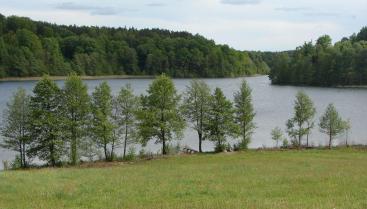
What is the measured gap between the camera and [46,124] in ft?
185

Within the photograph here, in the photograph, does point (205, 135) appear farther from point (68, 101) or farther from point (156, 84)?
point (68, 101)

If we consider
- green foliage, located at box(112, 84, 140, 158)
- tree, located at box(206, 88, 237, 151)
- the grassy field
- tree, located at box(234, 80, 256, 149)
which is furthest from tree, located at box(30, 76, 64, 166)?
tree, located at box(234, 80, 256, 149)

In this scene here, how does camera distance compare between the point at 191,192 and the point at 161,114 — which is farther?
the point at 161,114

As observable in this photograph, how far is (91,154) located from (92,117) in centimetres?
448

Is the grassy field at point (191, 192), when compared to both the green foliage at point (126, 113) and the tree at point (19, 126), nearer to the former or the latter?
the tree at point (19, 126)

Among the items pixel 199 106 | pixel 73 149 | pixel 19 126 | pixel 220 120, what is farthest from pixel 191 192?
pixel 199 106

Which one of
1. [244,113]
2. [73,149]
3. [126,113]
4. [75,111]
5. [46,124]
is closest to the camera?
[46,124]

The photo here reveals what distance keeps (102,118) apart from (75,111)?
9.75 ft

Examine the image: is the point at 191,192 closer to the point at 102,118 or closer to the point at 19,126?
the point at 102,118

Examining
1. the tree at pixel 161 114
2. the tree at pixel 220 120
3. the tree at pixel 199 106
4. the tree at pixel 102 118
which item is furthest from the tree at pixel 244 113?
the tree at pixel 102 118

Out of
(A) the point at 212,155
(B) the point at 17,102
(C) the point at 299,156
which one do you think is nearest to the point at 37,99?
Answer: (B) the point at 17,102

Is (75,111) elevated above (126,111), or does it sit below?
above

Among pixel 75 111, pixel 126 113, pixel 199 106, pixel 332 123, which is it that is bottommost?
pixel 332 123

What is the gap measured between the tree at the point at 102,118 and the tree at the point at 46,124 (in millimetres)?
3931
